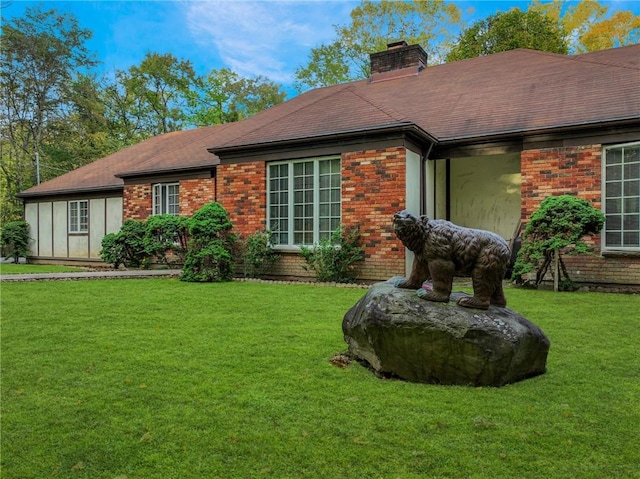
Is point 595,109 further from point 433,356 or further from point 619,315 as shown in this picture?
point 433,356

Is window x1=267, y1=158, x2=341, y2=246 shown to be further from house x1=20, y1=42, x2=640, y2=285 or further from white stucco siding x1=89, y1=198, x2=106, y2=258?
white stucco siding x1=89, y1=198, x2=106, y2=258

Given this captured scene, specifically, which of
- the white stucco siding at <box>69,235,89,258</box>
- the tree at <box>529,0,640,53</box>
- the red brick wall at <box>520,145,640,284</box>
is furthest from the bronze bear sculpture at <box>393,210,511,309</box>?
the tree at <box>529,0,640,53</box>

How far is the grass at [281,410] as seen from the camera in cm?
233

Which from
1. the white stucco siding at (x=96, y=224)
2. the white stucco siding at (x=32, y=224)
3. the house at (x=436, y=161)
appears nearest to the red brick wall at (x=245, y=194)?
the house at (x=436, y=161)

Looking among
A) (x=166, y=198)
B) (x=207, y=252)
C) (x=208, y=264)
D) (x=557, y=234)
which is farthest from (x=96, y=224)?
(x=557, y=234)

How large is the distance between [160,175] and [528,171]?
1129cm

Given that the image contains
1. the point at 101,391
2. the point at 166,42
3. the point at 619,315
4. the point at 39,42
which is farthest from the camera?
the point at 166,42

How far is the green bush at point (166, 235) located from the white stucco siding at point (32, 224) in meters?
8.71

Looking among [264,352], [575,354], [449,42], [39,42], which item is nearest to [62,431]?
[264,352]

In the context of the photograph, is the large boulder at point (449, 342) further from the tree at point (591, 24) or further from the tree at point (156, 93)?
the tree at point (156, 93)

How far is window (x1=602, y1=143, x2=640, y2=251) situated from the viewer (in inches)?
344

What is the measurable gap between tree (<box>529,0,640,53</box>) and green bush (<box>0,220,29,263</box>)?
2819cm

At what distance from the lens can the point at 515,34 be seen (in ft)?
66.3

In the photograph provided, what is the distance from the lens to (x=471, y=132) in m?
10.4
